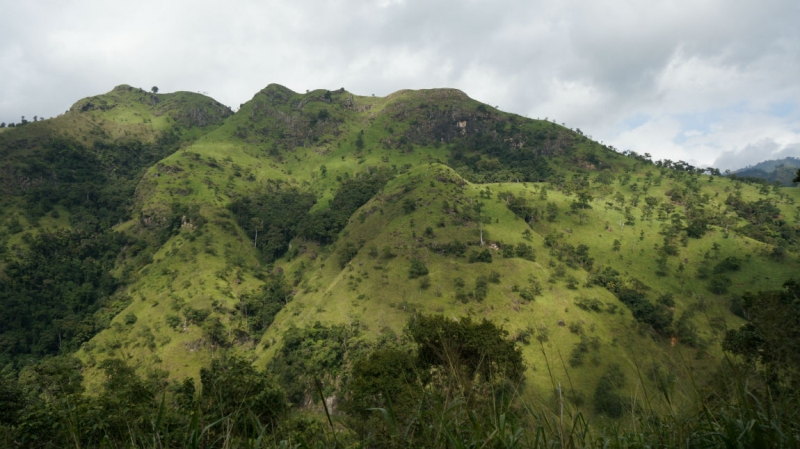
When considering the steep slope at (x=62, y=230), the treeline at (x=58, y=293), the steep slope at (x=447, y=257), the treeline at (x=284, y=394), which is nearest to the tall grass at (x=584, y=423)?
the treeline at (x=284, y=394)

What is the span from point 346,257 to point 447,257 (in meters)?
26.8

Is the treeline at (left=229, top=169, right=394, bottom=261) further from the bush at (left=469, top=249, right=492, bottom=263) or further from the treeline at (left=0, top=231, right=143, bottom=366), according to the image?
the bush at (left=469, top=249, right=492, bottom=263)

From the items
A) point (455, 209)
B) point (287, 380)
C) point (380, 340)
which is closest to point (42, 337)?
point (287, 380)

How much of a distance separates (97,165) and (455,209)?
160389 millimetres

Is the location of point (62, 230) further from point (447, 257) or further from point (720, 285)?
point (720, 285)

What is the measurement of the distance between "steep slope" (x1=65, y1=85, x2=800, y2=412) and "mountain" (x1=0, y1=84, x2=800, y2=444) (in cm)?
55

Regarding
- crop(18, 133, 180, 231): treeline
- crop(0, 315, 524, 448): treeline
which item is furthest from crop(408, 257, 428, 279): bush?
crop(18, 133, 180, 231): treeline

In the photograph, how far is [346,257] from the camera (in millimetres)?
92062

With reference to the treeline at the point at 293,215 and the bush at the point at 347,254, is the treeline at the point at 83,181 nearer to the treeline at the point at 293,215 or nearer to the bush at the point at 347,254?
the treeline at the point at 293,215

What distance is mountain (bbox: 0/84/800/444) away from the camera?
6322 cm

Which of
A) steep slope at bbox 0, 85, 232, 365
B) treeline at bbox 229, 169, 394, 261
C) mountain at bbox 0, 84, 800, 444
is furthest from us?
treeline at bbox 229, 169, 394, 261

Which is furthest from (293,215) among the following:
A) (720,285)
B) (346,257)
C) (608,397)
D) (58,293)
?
(608,397)

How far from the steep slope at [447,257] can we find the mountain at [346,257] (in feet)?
1.80

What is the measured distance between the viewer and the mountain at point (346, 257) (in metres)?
63.2
